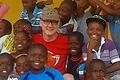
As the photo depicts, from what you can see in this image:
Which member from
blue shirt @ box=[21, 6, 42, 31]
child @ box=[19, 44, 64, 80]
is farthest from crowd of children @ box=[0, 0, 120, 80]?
blue shirt @ box=[21, 6, 42, 31]

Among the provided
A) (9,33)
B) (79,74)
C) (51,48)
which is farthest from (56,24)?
(9,33)

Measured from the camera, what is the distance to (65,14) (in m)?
5.91

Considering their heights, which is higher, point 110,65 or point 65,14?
point 65,14

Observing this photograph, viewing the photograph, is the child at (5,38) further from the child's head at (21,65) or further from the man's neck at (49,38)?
the man's neck at (49,38)

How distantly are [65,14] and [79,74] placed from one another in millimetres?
973

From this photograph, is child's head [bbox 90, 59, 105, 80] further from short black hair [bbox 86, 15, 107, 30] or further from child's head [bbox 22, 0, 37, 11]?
child's head [bbox 22, 0, 37, 11]

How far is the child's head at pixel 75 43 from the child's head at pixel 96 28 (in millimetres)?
224

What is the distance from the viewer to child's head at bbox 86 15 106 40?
17.3 feet

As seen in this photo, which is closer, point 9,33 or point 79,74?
point 79,74

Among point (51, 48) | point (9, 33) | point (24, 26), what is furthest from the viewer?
point (9, 33)

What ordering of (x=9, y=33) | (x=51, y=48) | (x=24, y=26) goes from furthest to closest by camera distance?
(x=9, y=33)
(x=24, y=26)
(x=51, y=48)

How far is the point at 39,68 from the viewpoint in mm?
4965

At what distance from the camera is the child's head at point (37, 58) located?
4945 millimetres

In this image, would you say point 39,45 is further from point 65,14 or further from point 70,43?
point 65,14
